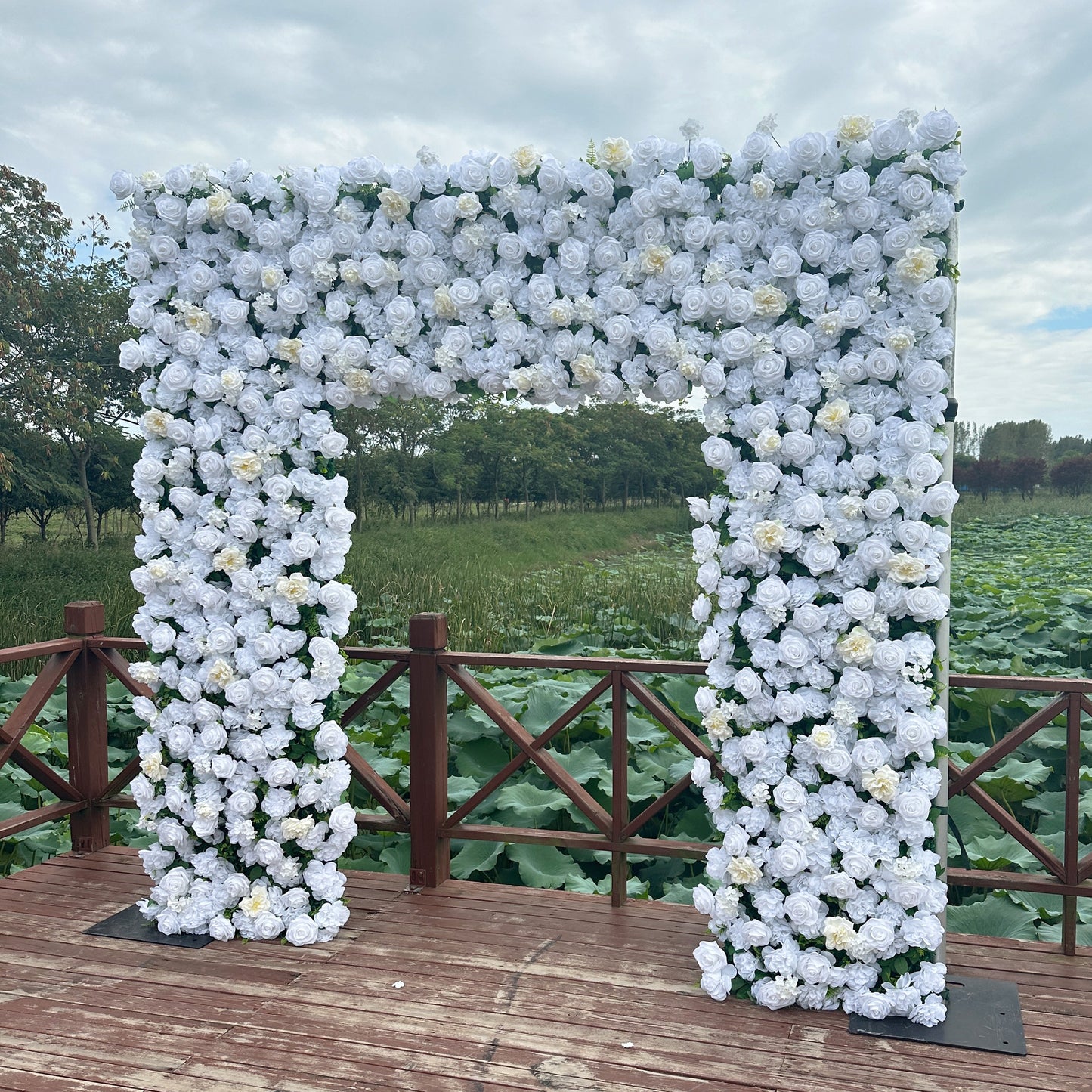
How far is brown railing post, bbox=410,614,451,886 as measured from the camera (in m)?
3.71

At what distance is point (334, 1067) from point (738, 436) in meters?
2.17

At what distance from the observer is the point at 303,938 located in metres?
3.27

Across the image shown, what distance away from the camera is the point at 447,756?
384cm

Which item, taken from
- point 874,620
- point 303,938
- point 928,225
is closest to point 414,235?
point 928,225

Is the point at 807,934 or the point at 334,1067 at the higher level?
the point at 807,934

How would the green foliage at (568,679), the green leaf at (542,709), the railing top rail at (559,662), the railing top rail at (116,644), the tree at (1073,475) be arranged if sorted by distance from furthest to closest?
the tree at (1073,475), the green leaf at (542,709), the green foliage at (568,679), the railing top rail at (116,644), the railing top rail at (559,662)

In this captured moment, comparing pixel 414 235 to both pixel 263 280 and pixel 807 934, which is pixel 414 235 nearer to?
pixel 263 280

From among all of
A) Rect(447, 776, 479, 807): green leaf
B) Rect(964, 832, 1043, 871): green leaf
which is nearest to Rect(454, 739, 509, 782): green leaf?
Rect(447, 776, 479, 807): green leaf

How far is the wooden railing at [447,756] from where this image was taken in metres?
3.19

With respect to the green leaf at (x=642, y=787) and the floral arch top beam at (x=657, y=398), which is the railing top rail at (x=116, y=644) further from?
the green leaf at (x=642, y=787)

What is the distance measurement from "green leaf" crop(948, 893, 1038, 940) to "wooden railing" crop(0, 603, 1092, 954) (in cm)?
18

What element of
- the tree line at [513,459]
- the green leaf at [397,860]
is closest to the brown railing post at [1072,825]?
the green leaf at [397,860]

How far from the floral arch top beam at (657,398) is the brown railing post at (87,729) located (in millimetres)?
738

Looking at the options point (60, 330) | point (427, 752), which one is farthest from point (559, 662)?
point (60, 330)
